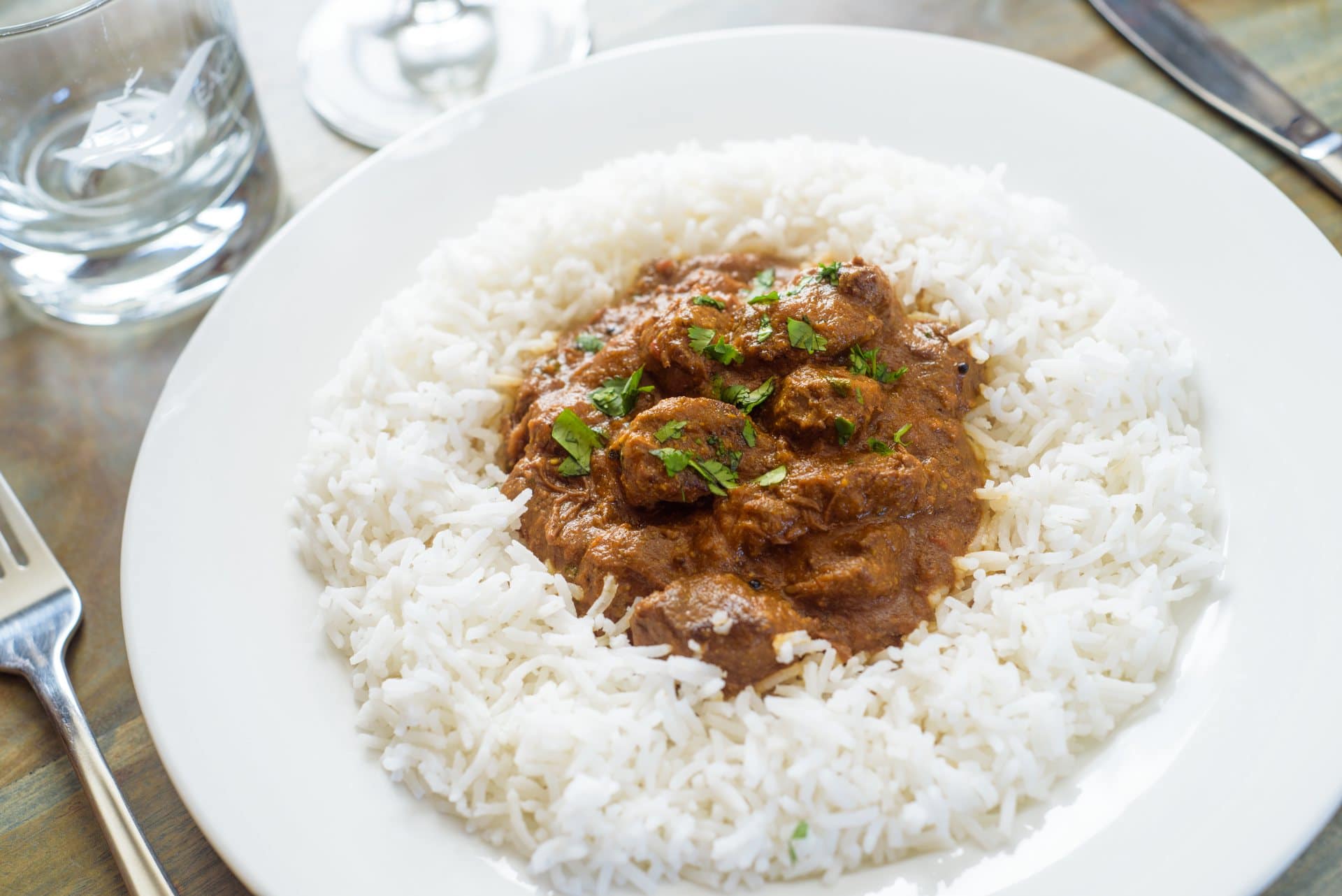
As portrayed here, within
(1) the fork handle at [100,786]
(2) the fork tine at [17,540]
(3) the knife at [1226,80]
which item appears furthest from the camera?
(3) the knife at [1226,80]

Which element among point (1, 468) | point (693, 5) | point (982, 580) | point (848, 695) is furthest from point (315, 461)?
point (693, 5)

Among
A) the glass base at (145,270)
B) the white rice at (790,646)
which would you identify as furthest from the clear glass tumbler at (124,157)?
the white rice at (790,646)

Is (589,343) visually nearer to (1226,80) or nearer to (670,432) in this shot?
(670,432)

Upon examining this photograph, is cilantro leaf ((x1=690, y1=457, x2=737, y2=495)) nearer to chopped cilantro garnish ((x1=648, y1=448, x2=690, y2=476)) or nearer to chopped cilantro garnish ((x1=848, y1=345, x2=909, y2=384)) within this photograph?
chopped cilantro garnish ((x1=648, y1=448, x2=690, y2=476))

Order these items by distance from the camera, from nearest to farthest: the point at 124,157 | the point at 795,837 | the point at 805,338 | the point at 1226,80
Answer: the point at 795,837 → the point at 805,338 → the point at 124,157 → the point at 1226,80

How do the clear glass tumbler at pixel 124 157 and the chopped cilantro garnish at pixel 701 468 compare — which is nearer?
the chopped cilantro garnish at pixel 701 468

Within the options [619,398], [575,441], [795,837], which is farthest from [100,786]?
[795,837]

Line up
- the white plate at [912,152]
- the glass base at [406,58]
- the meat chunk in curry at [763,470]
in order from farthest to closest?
the glass base at [406,58]
the meat chunk in curry at [763,470]
the white plate at [912,152]

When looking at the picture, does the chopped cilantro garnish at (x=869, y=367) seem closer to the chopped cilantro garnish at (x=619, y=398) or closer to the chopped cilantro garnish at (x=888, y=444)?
the chopped cilantro garnish at (x=888, y=444)
